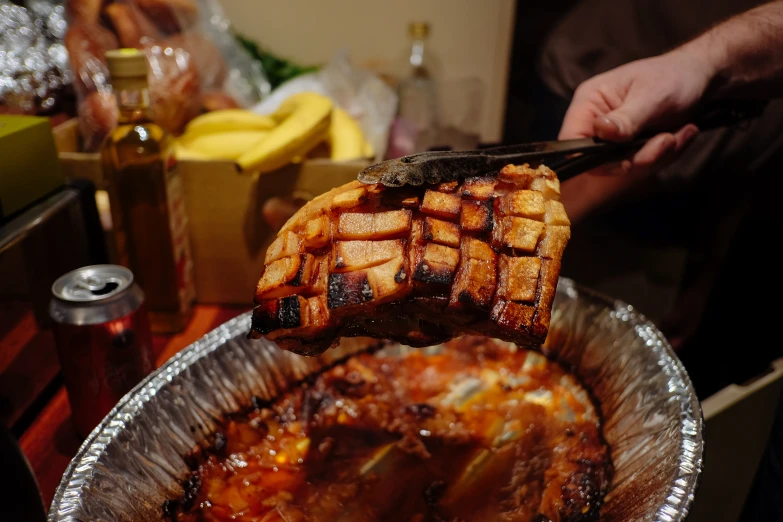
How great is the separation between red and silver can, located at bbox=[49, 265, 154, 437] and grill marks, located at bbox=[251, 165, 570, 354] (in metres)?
0.36

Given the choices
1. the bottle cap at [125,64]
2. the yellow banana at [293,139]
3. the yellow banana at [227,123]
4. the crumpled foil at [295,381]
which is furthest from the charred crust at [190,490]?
the yellow banana at [227,123]

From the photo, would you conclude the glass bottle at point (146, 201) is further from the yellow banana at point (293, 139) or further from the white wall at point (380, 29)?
the white wall at point (380, 29)

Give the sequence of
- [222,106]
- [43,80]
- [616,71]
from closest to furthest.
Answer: [616,71], [43,80], [222,106]

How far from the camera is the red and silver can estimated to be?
956mm

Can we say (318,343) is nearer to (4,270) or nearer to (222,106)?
(4,270)

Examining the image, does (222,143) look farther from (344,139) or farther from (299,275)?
(299,275)

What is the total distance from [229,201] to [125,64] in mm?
394

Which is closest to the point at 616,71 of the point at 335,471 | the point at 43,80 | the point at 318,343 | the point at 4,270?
the point at 318,343

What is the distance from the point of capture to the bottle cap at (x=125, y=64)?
109cm

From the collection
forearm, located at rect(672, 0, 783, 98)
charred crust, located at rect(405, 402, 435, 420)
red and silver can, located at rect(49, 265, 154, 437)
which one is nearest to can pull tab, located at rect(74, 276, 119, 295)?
red and silver can, located at rect(49, 265, 154, 437)

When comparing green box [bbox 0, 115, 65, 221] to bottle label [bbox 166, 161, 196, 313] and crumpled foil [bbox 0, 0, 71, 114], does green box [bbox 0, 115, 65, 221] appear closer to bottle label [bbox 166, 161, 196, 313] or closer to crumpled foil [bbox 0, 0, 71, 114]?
bottle label [bbox 166, 161, 196, 313]

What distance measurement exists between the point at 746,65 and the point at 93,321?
58.2 inches

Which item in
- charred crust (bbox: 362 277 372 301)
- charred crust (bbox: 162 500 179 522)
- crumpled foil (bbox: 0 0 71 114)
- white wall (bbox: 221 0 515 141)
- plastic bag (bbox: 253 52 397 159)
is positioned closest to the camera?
charred crust (bbox: 362 277 372 301)

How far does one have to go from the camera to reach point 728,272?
204 cm
